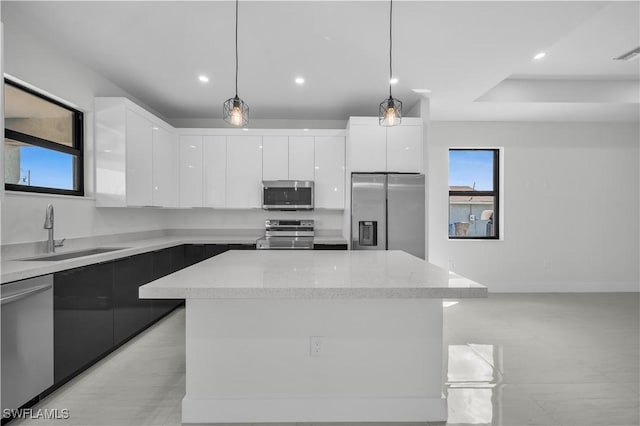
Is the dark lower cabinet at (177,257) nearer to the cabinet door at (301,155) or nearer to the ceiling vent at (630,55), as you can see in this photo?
the cabinet door at (301,155)

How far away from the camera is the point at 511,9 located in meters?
2.39

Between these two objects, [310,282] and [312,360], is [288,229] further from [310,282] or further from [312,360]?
[310,282]

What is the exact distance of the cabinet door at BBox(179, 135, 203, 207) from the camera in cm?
476

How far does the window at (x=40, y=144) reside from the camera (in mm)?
2619

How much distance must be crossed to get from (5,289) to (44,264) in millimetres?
325

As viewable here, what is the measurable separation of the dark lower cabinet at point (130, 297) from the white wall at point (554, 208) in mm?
3911

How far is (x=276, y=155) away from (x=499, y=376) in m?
3.54

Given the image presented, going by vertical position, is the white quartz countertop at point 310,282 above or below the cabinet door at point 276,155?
below

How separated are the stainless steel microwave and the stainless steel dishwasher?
2.78 metres

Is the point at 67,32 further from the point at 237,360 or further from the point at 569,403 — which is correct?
the point at 569,403

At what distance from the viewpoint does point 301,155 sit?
188 inches

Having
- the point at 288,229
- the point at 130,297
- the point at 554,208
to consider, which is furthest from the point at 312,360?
the point at 554,208

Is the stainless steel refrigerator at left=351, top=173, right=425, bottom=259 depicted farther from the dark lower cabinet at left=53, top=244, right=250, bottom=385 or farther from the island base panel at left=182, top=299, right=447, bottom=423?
the dark lower cabinet at left=53, top=244, right=250, bottom=385

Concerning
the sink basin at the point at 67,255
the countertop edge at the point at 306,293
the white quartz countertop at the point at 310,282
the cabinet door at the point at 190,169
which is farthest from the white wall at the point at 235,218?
the countertop edge at the point at 306,293
